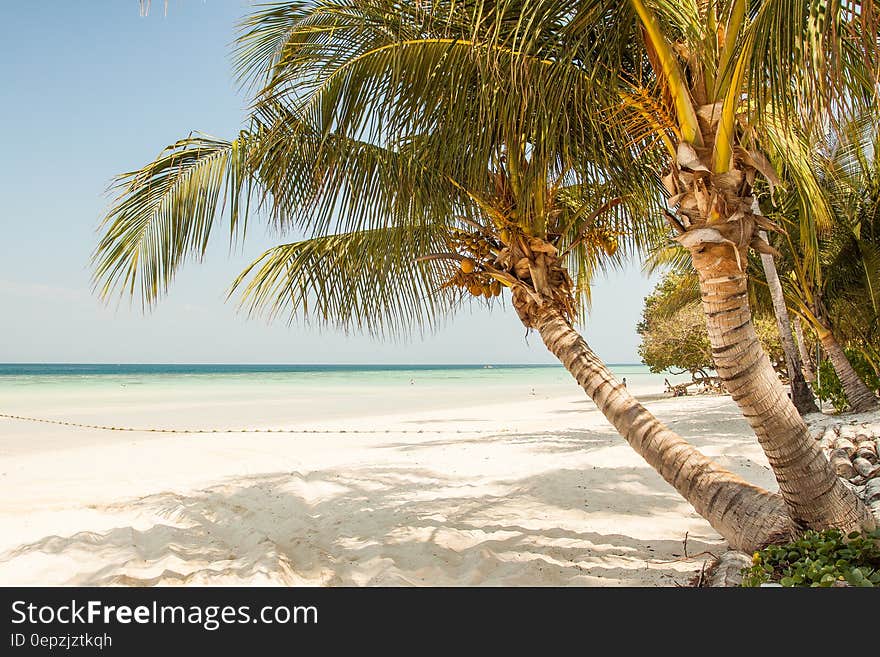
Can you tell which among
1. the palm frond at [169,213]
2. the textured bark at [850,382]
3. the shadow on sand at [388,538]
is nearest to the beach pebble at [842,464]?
the shadow on sand at [388,538]

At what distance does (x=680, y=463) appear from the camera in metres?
3.30

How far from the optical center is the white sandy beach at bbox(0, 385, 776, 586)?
3.42 metres

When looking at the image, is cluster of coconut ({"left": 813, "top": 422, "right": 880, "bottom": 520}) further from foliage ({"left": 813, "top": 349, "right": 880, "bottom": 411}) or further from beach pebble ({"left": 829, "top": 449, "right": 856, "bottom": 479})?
foliage ({"left": 813, "top": 349, "right": 880, "bottom": 411})

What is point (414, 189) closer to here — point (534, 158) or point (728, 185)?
point (534, 158)

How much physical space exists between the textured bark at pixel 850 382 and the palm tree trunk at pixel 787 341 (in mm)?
469

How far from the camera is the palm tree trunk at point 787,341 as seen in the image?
7895 mm

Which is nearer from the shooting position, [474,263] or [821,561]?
[821,561]

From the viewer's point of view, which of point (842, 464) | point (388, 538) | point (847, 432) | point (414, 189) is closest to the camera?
point (414, 189)

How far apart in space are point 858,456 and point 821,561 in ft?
11.6

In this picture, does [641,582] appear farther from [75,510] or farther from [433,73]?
[75,510]

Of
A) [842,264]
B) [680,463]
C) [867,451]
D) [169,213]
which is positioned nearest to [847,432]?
[867,451]

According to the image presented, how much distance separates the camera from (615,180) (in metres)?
3.54

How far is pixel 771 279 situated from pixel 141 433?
1245 cm

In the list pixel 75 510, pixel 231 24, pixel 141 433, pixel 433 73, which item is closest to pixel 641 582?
pixel 433 73
